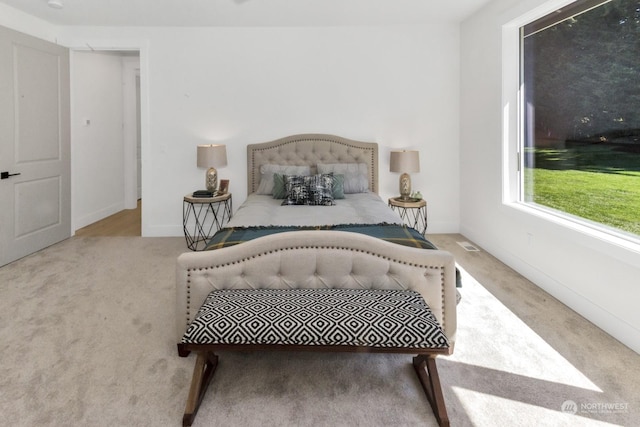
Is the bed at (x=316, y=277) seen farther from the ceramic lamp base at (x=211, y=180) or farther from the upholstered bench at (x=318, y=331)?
the ceramic lamp base at (x=211, y=180)

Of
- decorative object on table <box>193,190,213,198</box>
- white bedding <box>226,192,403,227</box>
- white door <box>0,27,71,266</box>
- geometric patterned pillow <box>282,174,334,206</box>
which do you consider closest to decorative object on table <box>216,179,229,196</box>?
decorative object on table <box>193,190,213,198</box>

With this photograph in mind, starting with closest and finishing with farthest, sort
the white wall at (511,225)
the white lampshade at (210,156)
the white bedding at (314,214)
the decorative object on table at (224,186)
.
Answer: the white wall at (511,225) < the white bedding at (314,214) < the white lampshade at (210,156) < the decorative object on table at (224,186)

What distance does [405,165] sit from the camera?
441 centimetres

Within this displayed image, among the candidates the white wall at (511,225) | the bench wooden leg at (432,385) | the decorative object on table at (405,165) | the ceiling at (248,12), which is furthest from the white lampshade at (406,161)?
the bench wooden leg at (432,385)

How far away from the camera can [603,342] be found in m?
2.31

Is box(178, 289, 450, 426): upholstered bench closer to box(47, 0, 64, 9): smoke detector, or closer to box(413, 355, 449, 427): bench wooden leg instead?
box(413, 355, 449, 427): bench wooden leg

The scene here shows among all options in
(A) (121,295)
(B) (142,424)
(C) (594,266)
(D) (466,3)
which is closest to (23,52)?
(A) (121,295)

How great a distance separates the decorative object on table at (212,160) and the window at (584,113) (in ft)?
10.3

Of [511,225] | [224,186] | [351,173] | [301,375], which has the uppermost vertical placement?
[351,173]

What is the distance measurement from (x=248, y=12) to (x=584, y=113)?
10.8ft

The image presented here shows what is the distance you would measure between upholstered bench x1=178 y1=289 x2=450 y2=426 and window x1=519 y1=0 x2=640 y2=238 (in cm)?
171

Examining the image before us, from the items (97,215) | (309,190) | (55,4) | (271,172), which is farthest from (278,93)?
(97,215)

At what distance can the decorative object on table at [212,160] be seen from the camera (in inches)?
173

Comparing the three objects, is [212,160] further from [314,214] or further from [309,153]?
[314,214]
